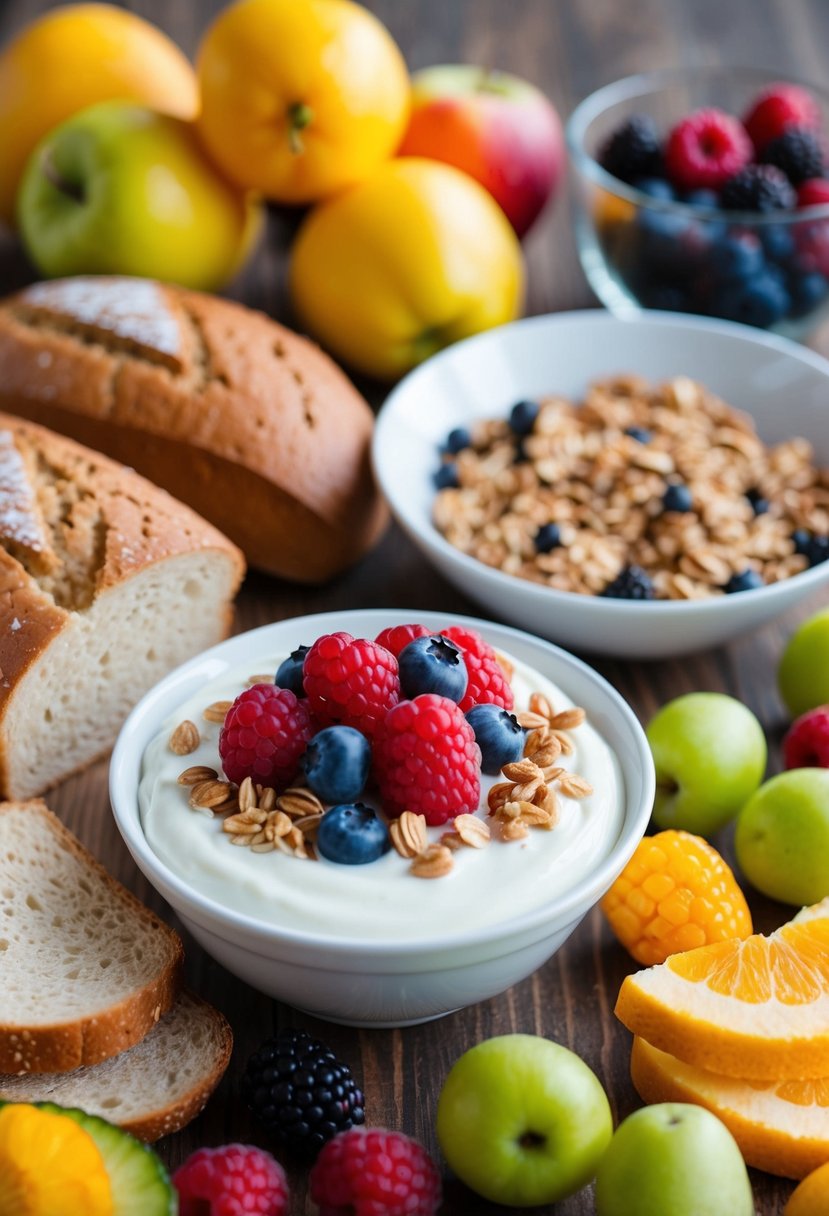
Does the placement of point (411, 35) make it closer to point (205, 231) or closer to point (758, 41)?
point (758, 41)

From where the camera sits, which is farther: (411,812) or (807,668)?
(807,668)

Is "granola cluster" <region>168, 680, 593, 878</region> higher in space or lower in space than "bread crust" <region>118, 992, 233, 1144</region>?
higher

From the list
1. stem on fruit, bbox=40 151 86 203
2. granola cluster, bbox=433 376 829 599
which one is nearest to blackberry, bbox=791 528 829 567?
granola cluster, bbox=433 376 829 599

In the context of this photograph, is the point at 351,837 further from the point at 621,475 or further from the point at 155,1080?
the point at 621,475

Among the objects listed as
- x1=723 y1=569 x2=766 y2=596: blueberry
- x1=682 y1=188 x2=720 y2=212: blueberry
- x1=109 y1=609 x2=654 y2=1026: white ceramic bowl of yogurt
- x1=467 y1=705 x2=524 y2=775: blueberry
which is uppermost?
x1=682 y1=188 x2=720 y2=212: blueberry

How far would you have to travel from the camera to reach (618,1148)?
1172 mm

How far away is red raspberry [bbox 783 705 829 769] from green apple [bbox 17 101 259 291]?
138 centimetres

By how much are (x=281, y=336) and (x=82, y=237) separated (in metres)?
0.45

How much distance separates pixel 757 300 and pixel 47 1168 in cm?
188

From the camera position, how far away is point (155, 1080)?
134 centimetres

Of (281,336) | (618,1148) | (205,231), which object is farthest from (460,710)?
(205,231)

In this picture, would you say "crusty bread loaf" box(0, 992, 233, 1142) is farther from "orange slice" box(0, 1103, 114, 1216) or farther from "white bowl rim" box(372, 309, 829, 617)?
"white bowl rim" box(372, 309, 829, 617)

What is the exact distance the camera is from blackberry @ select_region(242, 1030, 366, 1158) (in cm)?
127

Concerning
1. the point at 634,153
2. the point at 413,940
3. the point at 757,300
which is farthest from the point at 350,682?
the point at 634,153
